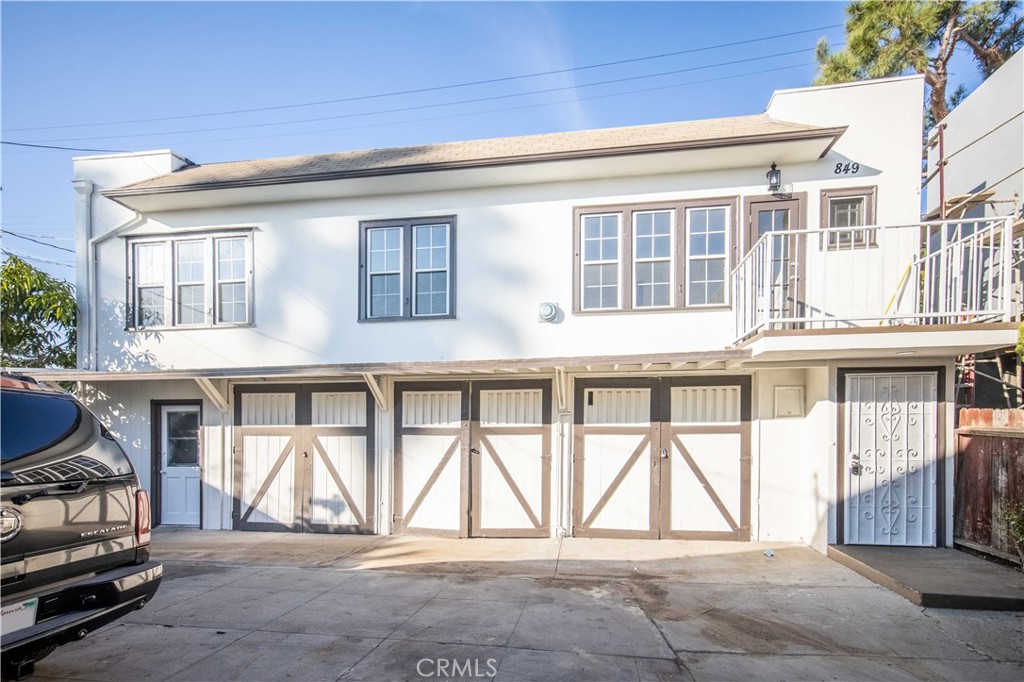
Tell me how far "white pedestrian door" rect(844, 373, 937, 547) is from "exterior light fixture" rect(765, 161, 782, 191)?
8.35 ft

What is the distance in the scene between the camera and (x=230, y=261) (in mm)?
8695

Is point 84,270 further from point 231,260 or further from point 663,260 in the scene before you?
point 663,260

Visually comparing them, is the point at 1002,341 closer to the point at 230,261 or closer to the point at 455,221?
the point at 455,221

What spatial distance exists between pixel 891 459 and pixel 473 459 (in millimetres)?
5267

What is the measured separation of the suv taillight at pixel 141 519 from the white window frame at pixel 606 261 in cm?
541

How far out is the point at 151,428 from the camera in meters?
8.91

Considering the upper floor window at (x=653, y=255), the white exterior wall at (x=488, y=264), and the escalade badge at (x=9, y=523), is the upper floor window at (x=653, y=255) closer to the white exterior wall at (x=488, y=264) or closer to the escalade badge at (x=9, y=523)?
the white exterior wall at (x=488, y=264)

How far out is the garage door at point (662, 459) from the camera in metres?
7.50

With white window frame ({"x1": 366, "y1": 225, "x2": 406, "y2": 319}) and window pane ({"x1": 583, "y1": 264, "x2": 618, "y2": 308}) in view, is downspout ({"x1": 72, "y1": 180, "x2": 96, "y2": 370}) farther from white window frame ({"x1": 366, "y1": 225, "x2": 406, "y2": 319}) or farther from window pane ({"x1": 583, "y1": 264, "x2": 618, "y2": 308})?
window pane ({"x1": 583, "y1": 264, "x2": 618, "y2": 308})

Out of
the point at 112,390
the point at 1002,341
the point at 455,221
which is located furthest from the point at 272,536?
the point at 1002,341

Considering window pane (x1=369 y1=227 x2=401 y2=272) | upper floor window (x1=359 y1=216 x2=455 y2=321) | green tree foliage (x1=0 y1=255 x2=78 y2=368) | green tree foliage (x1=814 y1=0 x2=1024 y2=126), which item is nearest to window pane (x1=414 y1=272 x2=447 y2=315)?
upper floor window (x1=359 y1=216 x2=455 y2=321)

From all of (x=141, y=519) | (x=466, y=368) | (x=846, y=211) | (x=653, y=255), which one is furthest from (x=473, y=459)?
(x=846, y=211)

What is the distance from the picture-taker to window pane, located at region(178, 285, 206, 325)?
871 cm

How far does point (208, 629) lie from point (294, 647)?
963 mm
